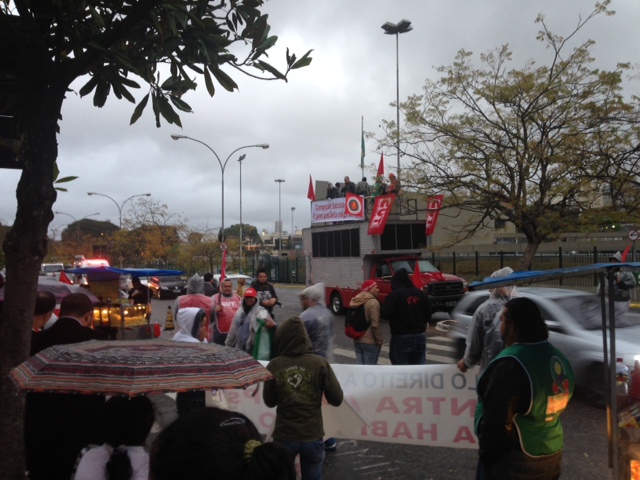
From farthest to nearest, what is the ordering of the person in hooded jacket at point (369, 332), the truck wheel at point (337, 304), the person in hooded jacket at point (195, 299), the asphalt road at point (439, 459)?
the truck wheel at point (337, 304)
the person in hooded jacket at point (195, 299)
the person in hooded jacket at point (369, 332)
the asphalt road at point (439, 459)

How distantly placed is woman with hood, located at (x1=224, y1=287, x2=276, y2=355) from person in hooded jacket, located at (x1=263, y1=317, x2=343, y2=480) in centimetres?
277

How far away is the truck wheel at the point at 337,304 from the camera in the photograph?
66.4ft

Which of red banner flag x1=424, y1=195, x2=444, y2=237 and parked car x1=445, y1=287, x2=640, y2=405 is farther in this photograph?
red banner flag x1=424, y1=195, x2=444, y2=237

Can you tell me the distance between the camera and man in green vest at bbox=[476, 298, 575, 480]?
3070 millimetres

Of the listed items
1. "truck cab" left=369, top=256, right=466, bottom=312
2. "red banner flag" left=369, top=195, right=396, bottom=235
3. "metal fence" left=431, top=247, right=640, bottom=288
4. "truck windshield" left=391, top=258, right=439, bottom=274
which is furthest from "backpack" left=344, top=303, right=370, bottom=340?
"metal fence" left=431, top=247, right=640, bottom=288

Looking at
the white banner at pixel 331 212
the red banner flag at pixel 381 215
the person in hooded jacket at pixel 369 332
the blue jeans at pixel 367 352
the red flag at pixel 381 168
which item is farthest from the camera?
the red flag at pixel 381 168

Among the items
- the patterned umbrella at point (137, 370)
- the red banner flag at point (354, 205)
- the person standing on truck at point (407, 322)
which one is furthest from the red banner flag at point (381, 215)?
the patterned umbrella at point (137, 370)

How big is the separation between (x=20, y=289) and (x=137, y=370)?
1614 mm

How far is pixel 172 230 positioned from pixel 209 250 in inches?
342

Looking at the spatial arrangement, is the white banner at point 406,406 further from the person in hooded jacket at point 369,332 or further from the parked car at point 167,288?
the parked car at point 167,288

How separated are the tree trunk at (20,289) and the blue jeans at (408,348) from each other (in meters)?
4.50

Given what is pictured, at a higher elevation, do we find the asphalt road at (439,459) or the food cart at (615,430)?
the food cart at (615,430)

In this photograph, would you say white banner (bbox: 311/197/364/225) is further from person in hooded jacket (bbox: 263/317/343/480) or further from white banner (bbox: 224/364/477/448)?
person in hooded jacket (bbox: 263/317/343/480)

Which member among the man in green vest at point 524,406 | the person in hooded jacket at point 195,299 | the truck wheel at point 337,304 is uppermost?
the person in hooded jacket at point 195,299
